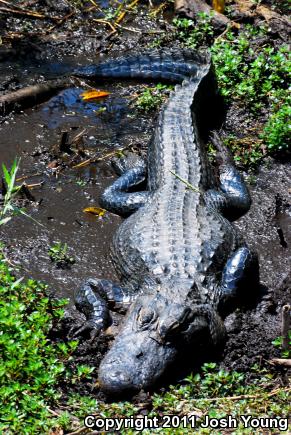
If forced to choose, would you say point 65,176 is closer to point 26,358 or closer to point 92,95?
point 92,95

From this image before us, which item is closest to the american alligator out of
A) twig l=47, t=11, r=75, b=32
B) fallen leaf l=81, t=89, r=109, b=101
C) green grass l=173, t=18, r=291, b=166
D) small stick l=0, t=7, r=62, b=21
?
green grass l=173, t=18, r=291, b=166

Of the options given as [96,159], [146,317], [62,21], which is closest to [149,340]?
[146,317]

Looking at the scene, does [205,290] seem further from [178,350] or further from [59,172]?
[59,172]

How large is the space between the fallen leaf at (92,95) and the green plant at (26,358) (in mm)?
3170

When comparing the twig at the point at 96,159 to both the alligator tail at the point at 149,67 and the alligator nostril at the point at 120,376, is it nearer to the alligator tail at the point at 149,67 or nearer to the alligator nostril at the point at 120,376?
the alligator tail at the point at 149,67

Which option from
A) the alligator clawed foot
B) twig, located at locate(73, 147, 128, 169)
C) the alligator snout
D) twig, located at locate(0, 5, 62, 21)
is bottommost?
twig, located at locate(73, 147, 128, 169)

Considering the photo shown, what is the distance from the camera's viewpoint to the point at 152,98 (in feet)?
25.3

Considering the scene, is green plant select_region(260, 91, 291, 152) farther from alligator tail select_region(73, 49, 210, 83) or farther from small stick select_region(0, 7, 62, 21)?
small stick select_region(0, 7, 62, 21)

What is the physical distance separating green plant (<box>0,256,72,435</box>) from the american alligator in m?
0.31

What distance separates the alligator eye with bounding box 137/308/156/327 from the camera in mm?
4602

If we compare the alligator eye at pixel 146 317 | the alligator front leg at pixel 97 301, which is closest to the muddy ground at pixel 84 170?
the alligator front leg at pixel 97 301

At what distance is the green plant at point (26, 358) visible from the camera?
3.99 m

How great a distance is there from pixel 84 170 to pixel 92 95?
1364 mm

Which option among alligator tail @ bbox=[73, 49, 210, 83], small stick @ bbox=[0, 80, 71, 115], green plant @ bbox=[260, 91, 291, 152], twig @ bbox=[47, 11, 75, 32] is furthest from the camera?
twig @ bbox=[47, 11, 75, 32]
